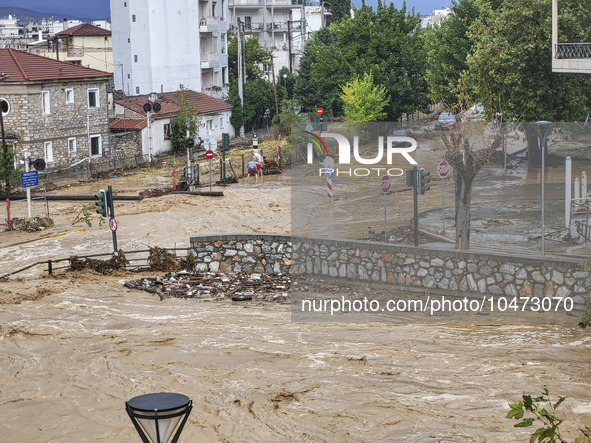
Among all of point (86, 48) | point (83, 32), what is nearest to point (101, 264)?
point (86, 48)

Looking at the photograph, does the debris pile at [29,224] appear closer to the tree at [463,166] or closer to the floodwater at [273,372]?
the floodwater at [273,372]

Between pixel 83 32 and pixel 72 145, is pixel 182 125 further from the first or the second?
pixel 83 32

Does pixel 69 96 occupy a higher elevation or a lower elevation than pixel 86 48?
lower

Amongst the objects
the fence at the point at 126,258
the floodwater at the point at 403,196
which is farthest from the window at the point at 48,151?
the fence at the point at 126,258

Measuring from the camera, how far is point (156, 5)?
191 ft

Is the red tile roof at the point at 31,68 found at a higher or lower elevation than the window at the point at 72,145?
higher

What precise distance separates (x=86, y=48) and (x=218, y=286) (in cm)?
5059

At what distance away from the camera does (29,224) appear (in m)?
29.6

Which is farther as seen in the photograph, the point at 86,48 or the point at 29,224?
the point at 86,48

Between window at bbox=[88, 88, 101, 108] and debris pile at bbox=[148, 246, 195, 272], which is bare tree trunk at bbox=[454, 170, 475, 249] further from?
window at bbox=[88, 88, 101, 108]

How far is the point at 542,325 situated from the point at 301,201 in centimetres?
1822

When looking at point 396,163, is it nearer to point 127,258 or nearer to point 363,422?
point 127,258

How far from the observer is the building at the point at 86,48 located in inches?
2616

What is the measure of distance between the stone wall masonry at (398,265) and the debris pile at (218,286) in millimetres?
445
